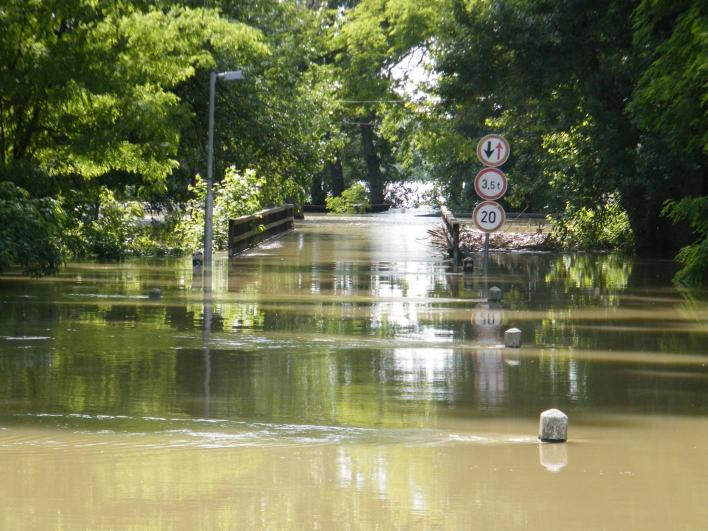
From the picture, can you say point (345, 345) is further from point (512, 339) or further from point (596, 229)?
point (596, 229)

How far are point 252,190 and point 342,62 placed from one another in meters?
36.0

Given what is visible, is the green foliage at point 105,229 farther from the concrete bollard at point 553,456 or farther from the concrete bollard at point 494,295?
the concrete bollard at point 553,456

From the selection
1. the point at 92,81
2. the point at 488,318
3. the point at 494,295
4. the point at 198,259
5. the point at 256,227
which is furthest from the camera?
the point at 256,227

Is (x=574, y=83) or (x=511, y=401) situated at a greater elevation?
(x=574, y=83)

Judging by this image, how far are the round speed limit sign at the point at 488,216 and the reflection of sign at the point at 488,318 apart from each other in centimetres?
464

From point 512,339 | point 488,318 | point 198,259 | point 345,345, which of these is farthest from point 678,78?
point 198,259

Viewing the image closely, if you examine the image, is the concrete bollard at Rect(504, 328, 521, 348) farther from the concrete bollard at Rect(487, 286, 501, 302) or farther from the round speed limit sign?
the round speed limit sign

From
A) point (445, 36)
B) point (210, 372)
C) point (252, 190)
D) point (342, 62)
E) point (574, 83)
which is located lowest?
point (210, 372)

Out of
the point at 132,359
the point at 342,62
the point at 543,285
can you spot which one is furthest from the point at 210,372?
the point at 342,62

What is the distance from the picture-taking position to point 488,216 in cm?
2453

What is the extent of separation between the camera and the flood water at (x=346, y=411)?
26.3 ft

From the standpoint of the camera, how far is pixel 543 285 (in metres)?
25.6

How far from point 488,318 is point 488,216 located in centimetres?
579

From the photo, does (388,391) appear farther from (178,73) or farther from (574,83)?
(574,83)
